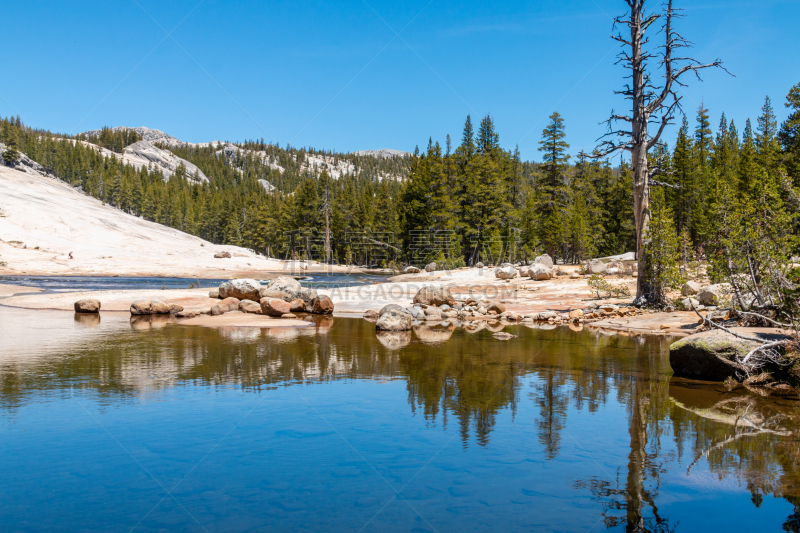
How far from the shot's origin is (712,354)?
10375 mm

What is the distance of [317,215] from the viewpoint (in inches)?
3248

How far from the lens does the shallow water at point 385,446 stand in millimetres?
5086

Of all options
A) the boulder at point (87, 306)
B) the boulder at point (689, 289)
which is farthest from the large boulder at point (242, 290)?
the boulder at point (689, 289)

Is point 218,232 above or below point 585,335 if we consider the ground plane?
above

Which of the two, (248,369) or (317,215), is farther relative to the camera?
(317,215)

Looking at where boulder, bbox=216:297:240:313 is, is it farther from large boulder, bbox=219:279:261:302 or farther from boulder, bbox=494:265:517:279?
boulder, bbox=494:265:517:279

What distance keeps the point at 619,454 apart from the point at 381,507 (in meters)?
3.37

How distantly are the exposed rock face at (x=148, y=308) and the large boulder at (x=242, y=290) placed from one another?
150 inches

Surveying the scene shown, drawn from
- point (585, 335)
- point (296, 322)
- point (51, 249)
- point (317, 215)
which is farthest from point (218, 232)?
point (585, 335)

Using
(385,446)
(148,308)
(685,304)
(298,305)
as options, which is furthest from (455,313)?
(385,446)

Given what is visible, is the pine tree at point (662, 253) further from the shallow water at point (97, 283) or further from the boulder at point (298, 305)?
the shallow water at point (97, 283)

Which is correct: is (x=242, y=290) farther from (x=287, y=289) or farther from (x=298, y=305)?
(x=298, y=305)

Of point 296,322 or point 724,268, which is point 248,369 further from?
point 724,268

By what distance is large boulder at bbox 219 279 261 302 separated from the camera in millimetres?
26247
